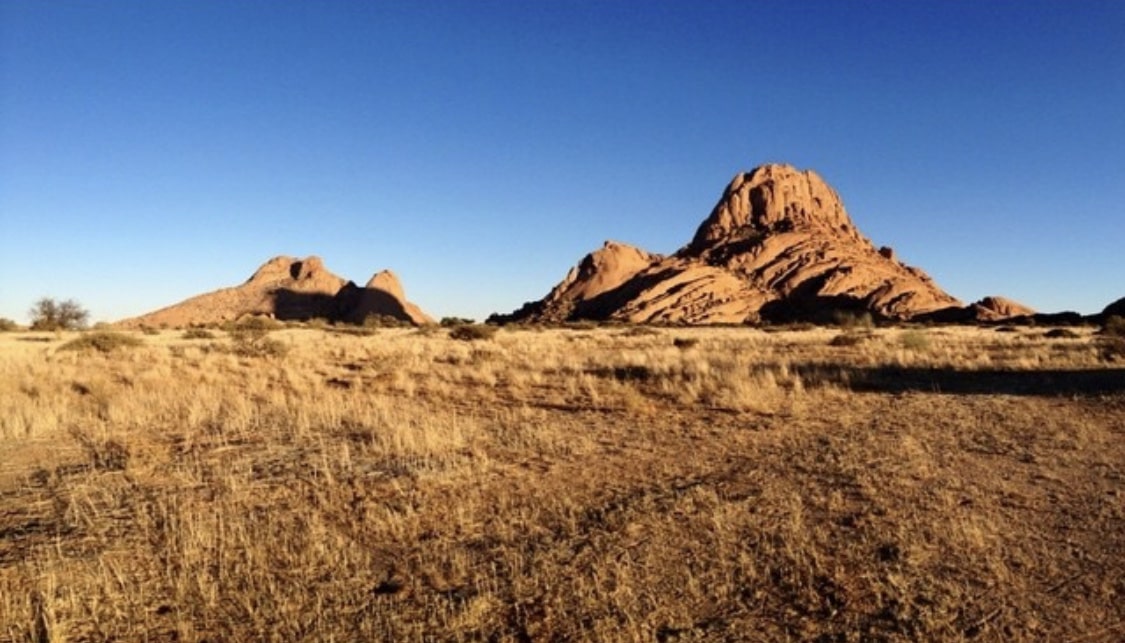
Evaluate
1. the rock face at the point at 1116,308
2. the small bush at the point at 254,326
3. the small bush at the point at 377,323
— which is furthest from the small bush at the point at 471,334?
the rock face at the point at 1116,308

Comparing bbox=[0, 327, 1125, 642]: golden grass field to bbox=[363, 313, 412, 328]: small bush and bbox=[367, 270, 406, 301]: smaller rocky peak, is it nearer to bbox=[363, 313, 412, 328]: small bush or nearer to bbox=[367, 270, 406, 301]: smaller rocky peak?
bbox=[363, 313, 412, 328]: small bush

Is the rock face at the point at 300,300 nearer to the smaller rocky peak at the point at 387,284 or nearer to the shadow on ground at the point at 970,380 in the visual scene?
the smaller rocky peak at the point at 387,284

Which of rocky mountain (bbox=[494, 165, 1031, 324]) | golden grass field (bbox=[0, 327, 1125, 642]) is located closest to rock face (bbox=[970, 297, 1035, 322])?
rocky mountain (bbox=[494, 165, 1031, 324])

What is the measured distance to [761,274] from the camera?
109 m

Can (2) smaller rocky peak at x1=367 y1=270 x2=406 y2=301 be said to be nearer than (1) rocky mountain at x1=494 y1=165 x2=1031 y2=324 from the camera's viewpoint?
No

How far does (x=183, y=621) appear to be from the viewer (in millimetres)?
4473

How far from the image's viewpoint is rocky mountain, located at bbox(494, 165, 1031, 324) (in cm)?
9819

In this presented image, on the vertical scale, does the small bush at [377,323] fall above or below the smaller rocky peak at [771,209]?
below

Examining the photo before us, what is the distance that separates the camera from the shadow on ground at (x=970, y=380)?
15992mm

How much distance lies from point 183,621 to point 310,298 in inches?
4827

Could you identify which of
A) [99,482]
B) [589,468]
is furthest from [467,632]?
[99,482]

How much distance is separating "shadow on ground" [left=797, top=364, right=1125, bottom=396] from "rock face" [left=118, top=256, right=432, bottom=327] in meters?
99.4

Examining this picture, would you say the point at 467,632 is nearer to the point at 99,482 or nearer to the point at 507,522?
the point at 507,522

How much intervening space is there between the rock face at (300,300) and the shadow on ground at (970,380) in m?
99.4
